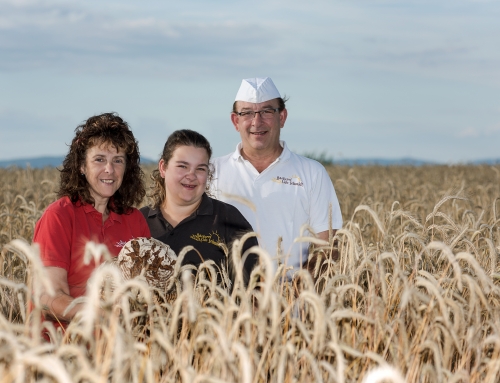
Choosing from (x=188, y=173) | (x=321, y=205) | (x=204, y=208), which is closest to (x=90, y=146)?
(x=188, y=173)

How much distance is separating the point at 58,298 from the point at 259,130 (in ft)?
9.10

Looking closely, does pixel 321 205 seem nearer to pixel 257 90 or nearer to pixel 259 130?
pixel 259 130

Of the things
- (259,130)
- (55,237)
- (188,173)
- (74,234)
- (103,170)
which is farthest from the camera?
(259,130)

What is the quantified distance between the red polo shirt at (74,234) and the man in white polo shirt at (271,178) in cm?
170

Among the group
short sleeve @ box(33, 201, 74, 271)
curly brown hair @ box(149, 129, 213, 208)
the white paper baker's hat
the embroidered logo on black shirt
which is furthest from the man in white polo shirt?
short sleeve @ box(33, 201, 74, 271)

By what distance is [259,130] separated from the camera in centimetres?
585

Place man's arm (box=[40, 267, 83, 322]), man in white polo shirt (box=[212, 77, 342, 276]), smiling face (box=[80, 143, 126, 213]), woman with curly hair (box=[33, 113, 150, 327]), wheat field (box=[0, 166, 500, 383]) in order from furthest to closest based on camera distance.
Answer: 1. man in white polo shirt (box=[212, 77, 342, 276])
2. smiling face (box=[80, 143, 126, 213])
3. woman with curly hair (box=[33, 113, 150, 327])
4. man's arm (box=[40, 267, 83, 322])
5. wheat field (box=[0, 166, 500, 383])

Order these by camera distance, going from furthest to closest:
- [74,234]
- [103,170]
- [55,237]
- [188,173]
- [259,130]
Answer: [259,130], [188,173], [103,170], [74,234], [55,237]

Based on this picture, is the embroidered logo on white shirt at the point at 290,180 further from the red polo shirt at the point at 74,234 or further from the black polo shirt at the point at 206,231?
the red polo shirt at the point at 74,234

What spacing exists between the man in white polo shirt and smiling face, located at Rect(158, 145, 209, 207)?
1023 millimetres

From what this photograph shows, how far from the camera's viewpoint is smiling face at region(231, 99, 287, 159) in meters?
5.85

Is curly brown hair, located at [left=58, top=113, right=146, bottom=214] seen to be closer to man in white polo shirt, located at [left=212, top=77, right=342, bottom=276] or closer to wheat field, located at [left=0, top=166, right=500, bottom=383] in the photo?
wheat field, located at [left=0, top=166, right=500, bottom=383]

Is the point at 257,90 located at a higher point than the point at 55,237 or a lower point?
higher

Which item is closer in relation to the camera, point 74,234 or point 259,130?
point 74,234
